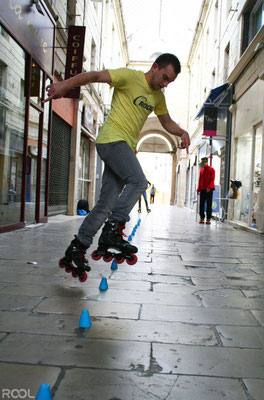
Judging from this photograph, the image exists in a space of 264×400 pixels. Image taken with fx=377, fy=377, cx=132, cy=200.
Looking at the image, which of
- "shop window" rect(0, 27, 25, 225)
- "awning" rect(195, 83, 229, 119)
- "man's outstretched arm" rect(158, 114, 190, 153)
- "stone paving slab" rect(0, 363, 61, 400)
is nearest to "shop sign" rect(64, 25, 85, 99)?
"shop window" rect(0, 27, 25, 225)

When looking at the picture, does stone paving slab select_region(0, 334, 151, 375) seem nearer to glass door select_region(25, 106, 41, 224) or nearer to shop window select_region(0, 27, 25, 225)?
shop window select_region(0, 27, 25, 225)

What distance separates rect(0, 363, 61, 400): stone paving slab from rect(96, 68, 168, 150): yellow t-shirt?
6.41ft

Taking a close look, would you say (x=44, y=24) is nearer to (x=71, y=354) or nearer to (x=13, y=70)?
(x=13, y=70)

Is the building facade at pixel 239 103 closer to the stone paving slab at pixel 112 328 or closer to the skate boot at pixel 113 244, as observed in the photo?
the skate boot at pixel 113 244

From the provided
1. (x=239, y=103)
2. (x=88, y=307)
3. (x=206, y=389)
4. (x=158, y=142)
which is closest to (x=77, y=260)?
(x=88, y=307)

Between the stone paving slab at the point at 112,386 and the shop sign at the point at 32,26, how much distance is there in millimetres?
5714

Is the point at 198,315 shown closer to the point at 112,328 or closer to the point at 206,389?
the point at 112,328

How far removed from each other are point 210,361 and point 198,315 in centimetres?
69

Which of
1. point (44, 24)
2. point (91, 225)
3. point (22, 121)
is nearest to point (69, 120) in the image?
point (44, 24)

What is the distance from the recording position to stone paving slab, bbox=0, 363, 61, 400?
54.3 inches

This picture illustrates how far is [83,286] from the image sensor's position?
3064mm

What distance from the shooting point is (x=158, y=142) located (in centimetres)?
4569

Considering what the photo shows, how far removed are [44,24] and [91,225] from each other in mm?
6546

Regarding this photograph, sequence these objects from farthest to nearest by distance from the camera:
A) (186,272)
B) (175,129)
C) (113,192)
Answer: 1. (186,272)
2. (175,129)
3. (113,192)
